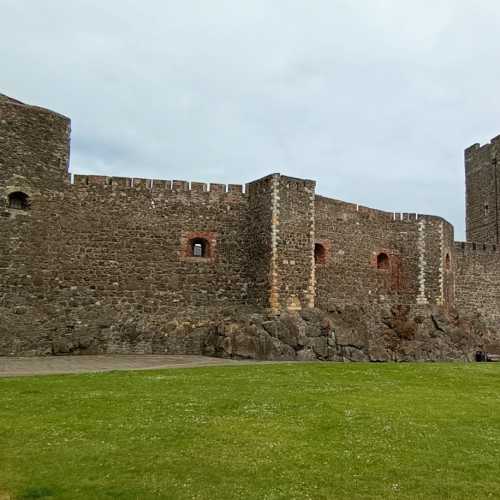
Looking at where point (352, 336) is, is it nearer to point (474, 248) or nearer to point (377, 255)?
point (377, 255)

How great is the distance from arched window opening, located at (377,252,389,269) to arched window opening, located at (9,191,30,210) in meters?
14.3

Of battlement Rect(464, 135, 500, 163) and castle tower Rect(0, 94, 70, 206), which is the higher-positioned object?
battlement Rect(464, 135, 500, 163)

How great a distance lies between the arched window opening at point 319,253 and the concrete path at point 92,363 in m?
6.35

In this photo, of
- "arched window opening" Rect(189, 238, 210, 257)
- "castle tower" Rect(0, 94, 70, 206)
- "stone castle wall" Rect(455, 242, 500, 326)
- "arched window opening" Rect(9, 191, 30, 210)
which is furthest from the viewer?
"stone castle wall" Rect(455, 242, 500, 326)

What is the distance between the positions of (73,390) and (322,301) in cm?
1320

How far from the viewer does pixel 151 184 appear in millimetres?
21750

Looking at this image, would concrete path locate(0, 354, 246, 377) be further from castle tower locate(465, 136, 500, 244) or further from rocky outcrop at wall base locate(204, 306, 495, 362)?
castle tower locate(465, 136, 500, 244)

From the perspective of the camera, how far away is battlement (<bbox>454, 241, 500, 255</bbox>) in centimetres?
3194

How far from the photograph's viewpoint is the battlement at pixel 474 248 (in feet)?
105

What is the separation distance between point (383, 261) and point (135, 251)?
432 inches

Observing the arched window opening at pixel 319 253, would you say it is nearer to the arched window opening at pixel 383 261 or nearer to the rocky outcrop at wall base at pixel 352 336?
the rocky outcrop at wall base at pixel 352 336

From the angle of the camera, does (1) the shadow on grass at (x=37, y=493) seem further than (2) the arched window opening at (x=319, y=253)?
No

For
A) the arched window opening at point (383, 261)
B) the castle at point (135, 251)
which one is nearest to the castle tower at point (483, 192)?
the arched window opening at point (383, 261)

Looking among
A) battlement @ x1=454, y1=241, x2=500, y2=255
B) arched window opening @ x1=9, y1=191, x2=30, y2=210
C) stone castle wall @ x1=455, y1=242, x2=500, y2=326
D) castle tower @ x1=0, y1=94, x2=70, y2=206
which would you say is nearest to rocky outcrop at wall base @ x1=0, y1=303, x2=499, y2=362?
arched window opening @ x1=9, y1=191, x2=30, y2=210
